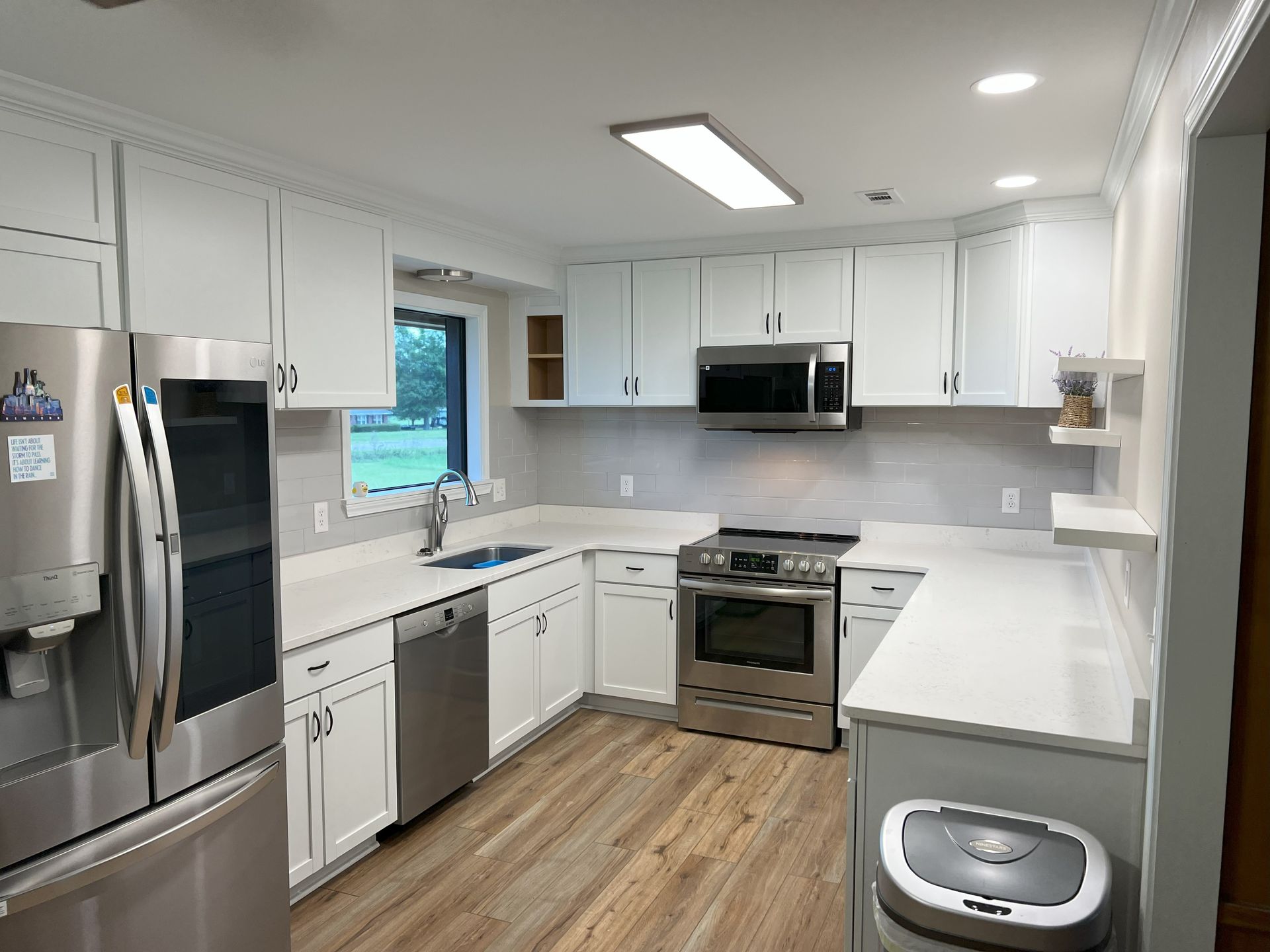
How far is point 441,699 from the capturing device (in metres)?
3.29

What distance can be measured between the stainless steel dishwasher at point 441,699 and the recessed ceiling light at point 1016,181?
251cm

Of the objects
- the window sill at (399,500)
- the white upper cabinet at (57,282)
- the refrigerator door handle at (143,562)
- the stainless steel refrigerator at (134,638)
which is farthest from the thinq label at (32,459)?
the window sill at (399,500)

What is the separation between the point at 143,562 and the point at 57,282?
906 mm

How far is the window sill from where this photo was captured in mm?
3709

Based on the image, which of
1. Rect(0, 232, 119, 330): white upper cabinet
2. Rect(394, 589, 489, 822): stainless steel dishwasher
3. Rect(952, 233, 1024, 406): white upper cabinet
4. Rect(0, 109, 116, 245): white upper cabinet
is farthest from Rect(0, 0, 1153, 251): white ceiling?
Rect(394, 589, 489, 822): stainless steel dishwasher

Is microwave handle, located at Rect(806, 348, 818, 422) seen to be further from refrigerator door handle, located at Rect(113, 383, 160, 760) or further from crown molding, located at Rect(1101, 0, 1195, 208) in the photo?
refrigerator door handle, located at Rect(113, 383, 160, 760)

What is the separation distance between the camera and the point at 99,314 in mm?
2361

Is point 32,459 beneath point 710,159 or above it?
beneath

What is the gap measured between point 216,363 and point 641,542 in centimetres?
262

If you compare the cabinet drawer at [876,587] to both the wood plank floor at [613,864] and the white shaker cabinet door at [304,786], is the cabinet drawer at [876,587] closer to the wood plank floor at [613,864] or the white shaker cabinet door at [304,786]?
the wood plank floor at [613,864]

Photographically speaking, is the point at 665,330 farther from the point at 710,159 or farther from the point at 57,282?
the point at 57,282

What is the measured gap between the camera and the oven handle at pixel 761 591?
396cm

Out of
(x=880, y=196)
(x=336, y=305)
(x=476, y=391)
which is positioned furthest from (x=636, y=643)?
(x=880, y=196)

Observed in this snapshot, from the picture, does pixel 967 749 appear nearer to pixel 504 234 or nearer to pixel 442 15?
pixel 442 15
